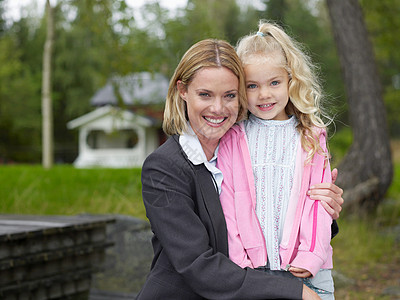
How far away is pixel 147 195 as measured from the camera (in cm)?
174

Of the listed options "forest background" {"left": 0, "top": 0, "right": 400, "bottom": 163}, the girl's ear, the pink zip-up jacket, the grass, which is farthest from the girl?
"forest background" {"left": 0, "top": 0, "right": 400, "bottom": 163}

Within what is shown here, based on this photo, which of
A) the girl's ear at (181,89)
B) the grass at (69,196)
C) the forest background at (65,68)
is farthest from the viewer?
the forest background at (65,68)

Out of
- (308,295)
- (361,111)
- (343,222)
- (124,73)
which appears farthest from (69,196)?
(308,295)

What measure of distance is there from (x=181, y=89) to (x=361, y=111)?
5.57 metres

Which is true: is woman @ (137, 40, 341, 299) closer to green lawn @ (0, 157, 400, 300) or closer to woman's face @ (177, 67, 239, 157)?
woman's face @ (177, 67, 239, 157)

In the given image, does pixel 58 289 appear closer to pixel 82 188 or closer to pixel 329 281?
pixel 329 281

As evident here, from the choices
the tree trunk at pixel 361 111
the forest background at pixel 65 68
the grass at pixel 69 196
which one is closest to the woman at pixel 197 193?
the grass at pixel 69 196

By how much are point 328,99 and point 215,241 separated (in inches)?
33.9

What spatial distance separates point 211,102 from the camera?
5.93 feet

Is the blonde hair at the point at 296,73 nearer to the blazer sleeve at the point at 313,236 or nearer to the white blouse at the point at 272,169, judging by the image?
the white blouse at the point at 272,169

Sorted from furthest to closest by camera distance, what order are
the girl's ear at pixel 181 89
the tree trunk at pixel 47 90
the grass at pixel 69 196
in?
1. the tree trunk at pixel 47 90
2. the grass at pixel 69 196
3. the girl's ear at pixel 181 89

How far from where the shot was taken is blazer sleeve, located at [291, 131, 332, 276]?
174cm

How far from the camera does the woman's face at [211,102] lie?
1.78 metres

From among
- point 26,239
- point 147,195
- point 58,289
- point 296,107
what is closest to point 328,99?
point 296,107
